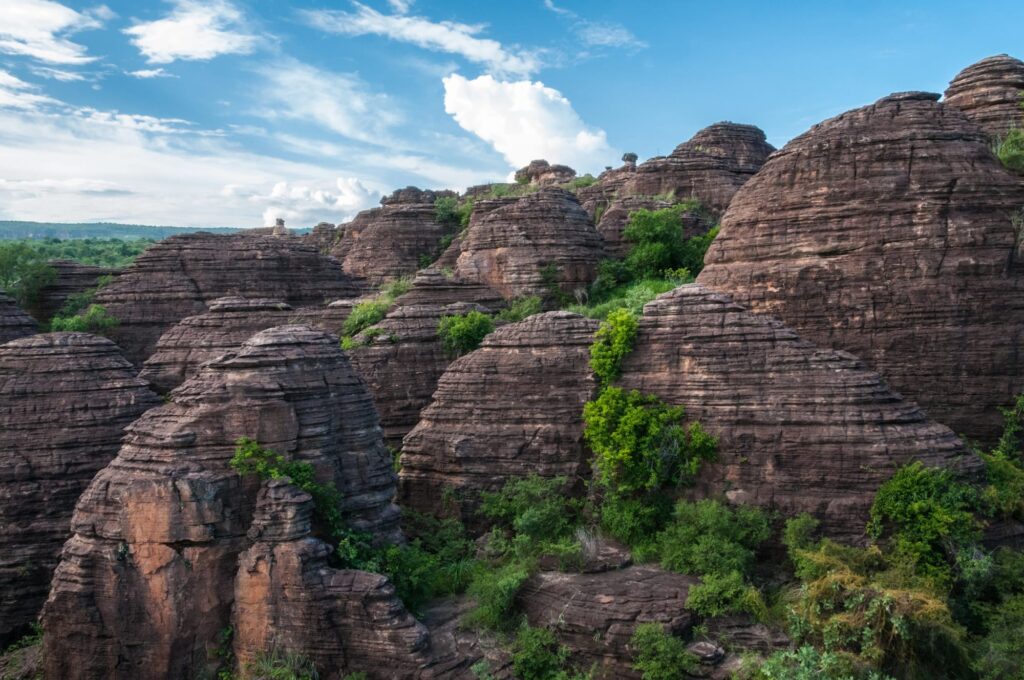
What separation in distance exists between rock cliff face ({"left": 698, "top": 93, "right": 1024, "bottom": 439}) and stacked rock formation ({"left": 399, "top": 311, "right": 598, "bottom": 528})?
5062 mm

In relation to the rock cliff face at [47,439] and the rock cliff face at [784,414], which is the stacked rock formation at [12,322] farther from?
the rock cliff face at [784,414]

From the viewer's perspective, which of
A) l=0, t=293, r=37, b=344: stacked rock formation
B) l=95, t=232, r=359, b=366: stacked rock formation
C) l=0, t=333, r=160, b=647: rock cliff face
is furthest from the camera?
l=95, t=232, r=359, b=366: stacked rock formation

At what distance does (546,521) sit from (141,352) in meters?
19.5

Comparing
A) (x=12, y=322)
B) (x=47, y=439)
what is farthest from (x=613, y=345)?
(x=12, y=322)

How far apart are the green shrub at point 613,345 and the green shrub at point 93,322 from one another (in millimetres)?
20127

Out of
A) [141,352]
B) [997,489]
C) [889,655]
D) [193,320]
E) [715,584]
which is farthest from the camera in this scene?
[141,352]

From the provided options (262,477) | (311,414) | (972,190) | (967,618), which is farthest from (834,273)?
(262,477)

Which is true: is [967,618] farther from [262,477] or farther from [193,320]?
[193,320]

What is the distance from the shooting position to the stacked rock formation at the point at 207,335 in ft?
83.9

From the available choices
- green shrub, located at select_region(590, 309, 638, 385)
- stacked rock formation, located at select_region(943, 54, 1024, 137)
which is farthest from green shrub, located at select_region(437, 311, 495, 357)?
stacked rock formation, located at select_region(943, 54, 1024, 137)

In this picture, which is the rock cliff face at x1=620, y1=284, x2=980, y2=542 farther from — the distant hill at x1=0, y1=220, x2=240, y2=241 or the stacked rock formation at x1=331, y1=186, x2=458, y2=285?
the distant hill at x1=0, y1=220, x2=240, y2=241

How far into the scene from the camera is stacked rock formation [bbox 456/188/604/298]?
Answer: 30.4 meters

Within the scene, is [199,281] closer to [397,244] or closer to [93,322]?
[93,322]

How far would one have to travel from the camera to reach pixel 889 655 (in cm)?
1375
